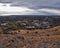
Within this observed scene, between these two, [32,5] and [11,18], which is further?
[32,5]

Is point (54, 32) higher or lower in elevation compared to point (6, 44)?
lower

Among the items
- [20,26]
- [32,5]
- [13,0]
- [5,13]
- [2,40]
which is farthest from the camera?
[13,0]

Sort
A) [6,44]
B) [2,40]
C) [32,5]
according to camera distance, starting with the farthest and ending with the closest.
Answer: [32,5] → [2,40] → [6,44]

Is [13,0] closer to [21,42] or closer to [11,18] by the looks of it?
[11,18]

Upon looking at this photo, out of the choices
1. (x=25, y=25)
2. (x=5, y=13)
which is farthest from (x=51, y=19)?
(x=5, y=13)

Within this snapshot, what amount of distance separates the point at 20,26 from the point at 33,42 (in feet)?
10.9

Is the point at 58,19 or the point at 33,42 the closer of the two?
the point at 33,42

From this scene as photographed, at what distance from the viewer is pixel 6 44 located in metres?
7.27

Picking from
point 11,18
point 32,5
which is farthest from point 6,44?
point 32,5

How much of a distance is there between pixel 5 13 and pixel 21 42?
4575mm

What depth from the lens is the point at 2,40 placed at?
25.5 ft

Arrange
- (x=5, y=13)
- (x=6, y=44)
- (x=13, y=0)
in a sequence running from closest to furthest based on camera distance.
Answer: (x=6, y=44)
(x=5, y=13)
(x=13, y=0)

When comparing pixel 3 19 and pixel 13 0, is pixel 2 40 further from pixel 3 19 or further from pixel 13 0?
pixel 13 0

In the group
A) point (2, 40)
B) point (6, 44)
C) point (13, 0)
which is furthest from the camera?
point (13, 0)
